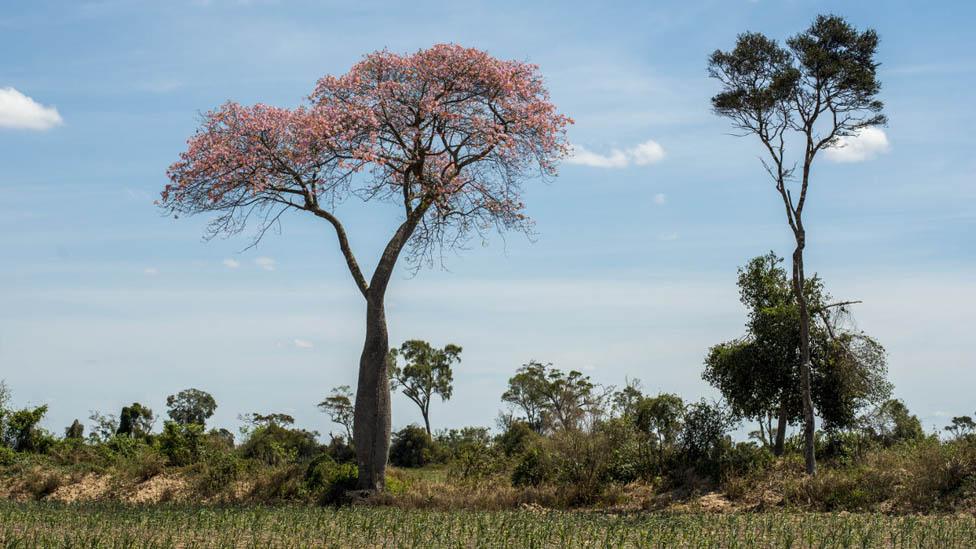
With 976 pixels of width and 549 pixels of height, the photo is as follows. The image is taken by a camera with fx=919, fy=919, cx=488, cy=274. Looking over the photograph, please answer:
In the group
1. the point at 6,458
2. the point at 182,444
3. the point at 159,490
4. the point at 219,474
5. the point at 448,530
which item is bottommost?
the point at 448,530

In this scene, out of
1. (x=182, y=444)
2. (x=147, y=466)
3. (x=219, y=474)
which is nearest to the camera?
(x=219, y=474)

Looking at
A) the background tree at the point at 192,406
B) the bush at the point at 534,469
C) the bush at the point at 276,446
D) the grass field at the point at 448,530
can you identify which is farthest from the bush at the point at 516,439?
the background tree at the point at 192,406

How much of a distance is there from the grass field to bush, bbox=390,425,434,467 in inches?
902

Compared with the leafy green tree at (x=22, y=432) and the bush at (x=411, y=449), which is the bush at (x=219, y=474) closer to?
the leafy green tree at (x=22, y=432)

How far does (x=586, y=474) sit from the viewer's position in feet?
68.8

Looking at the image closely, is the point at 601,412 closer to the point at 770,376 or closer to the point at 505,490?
the point at 505,490

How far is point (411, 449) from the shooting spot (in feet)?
132

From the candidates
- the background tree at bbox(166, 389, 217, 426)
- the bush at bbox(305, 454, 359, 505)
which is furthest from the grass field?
the background tree at bbox(166, 389, 217, 426)

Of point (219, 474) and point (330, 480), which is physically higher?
point (219, 474)

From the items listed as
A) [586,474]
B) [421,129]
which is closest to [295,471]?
[586,474]

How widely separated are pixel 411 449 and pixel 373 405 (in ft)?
62.8

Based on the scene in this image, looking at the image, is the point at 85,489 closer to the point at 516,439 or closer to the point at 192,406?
the point at 516,439

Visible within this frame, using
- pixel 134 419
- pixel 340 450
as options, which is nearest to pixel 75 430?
pixel 134 419

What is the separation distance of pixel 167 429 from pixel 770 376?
57.7ft
